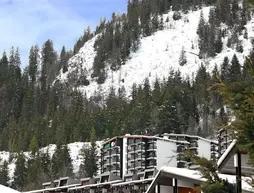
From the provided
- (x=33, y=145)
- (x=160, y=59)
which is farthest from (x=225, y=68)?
(x=33, y=145)

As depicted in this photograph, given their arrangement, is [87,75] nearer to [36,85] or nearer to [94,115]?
[36,85]

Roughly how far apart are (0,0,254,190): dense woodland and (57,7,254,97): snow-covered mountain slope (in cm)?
225

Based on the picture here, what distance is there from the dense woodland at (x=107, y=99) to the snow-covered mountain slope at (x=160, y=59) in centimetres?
225

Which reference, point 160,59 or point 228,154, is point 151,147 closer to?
point 228,154

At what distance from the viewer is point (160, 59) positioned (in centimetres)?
14512

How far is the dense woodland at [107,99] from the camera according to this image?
9581 cm

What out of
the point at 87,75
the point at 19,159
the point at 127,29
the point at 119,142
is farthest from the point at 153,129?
the point at 127,29

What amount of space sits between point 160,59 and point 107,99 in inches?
810

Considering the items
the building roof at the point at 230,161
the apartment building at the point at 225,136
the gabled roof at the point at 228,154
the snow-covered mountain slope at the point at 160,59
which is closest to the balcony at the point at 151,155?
the apartment building at the point at 225,136

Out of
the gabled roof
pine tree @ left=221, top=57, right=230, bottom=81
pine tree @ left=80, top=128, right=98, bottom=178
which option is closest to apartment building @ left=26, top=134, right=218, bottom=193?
pine tree @ left=80, top=128, right=98, bottom=178

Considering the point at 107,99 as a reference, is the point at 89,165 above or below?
below

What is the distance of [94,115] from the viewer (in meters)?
112

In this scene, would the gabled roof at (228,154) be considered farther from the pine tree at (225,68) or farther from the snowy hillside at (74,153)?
the pine tree at (225,68)

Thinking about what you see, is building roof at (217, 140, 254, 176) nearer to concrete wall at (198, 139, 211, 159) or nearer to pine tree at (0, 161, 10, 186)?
concrete wall at (198, 139, 211, 159)
